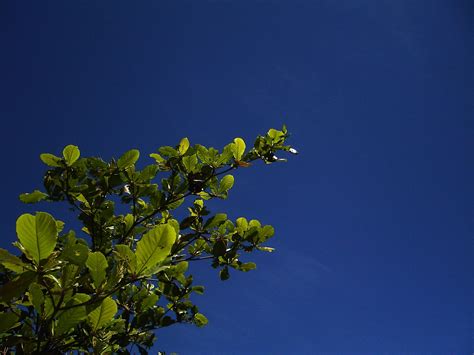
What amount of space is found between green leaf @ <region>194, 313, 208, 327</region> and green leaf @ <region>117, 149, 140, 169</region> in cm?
148

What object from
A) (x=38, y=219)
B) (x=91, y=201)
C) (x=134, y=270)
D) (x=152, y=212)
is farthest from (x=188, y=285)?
(x=38, y=219)

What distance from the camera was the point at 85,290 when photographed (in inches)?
70.7

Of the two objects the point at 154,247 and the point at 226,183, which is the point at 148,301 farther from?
the point at 154,247

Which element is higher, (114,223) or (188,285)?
(114,223)

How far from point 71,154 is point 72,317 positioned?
148 centimetres

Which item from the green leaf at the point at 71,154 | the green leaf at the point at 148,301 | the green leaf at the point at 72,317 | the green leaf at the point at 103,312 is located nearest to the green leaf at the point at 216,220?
the green leaf at the point at 148,301

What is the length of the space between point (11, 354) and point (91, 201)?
1.03 meters

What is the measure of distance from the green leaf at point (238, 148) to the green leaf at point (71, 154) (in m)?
1.11

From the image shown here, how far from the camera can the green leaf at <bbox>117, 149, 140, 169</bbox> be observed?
8.12ft

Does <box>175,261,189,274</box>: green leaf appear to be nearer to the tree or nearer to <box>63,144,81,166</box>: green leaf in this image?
the tree

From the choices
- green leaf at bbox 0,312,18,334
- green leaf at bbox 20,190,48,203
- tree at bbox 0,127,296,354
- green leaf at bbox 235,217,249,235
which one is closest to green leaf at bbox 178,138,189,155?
tree at bbox 0,127,296,354

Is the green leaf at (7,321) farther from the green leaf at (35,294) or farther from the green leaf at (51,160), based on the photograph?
the green leaf at (51,160)

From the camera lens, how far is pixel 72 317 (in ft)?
3.96

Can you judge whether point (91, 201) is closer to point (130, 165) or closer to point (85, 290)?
point (130, 165)
